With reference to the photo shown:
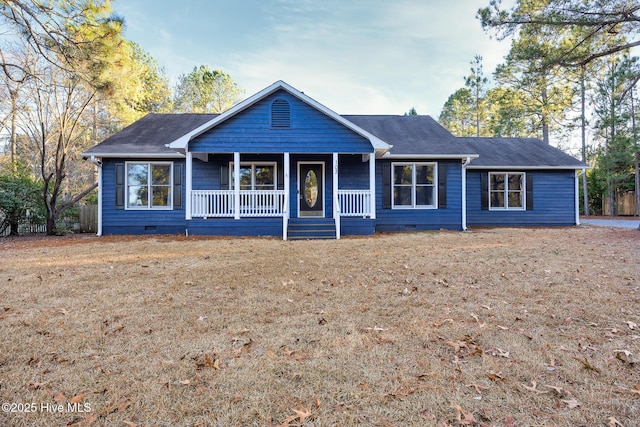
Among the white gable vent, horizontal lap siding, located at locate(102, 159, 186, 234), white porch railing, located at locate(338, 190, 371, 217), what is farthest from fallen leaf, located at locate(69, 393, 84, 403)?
horizontal lap siding, located at locate(102, 159, 186, 234)

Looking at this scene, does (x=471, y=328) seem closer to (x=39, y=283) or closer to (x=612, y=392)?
(x=612, y=392)

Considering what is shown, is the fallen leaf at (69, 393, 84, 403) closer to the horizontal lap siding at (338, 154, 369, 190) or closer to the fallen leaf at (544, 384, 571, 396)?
the fallen leaf at (544, 384, 571, 396)

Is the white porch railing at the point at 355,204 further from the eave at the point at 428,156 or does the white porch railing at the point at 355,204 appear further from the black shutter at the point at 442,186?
the black shutter at the point at 442,186

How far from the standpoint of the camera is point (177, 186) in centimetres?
1263

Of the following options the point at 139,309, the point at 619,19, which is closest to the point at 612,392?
the point at 139,309

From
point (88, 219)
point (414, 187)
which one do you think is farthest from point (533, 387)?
point (88, 219)

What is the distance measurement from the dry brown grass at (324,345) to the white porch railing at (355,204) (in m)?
6.02

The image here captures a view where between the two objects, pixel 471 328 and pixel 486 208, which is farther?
pixel 486 208

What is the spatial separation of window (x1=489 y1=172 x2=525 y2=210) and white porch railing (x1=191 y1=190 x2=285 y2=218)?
31.9 ft

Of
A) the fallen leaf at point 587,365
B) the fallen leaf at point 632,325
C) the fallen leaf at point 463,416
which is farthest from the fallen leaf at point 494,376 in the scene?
the fallen leaf at point 632,325

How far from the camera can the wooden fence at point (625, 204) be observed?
22891 millimetres

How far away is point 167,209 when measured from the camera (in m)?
12.6

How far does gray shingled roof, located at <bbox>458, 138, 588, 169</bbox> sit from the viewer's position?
14703mm

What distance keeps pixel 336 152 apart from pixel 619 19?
29.8 feet
